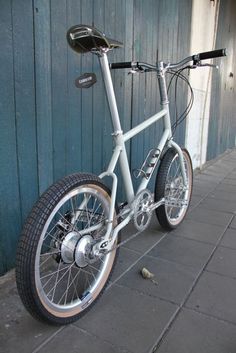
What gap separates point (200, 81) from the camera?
4.83 meters

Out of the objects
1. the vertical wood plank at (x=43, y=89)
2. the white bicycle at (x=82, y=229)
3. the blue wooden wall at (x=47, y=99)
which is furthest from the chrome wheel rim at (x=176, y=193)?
the vertical wood plank at (x=43, y=89)

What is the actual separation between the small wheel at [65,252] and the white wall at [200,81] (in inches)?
123

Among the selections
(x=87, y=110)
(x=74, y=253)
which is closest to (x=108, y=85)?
(x=87, y=110)

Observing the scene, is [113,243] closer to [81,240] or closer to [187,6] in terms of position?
[81,240]

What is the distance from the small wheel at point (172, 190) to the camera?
2406mm

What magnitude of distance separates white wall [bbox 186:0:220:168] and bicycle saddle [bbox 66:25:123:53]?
287 cm

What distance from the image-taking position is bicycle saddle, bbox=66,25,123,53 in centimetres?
156

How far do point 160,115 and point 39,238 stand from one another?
138 centimetres

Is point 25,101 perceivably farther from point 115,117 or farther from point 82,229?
point 82,229

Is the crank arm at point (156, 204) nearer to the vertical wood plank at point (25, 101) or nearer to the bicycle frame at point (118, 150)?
the bicycle frame at point (118, 150)

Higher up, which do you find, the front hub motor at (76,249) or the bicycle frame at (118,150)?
the bicycle frame at (118,150)

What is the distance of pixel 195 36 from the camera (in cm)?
430

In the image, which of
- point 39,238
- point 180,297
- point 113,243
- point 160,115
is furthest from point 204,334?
point 160,115

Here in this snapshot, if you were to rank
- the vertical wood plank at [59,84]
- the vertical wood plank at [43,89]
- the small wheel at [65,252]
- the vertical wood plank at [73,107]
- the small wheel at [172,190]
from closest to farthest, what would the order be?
the small wheel at [65,252]
the vertical wood plank at [43,89]
the vertical wood plank at [59,84]
the vertical wood plank at [73,107]
the small wheel at [172,190]
